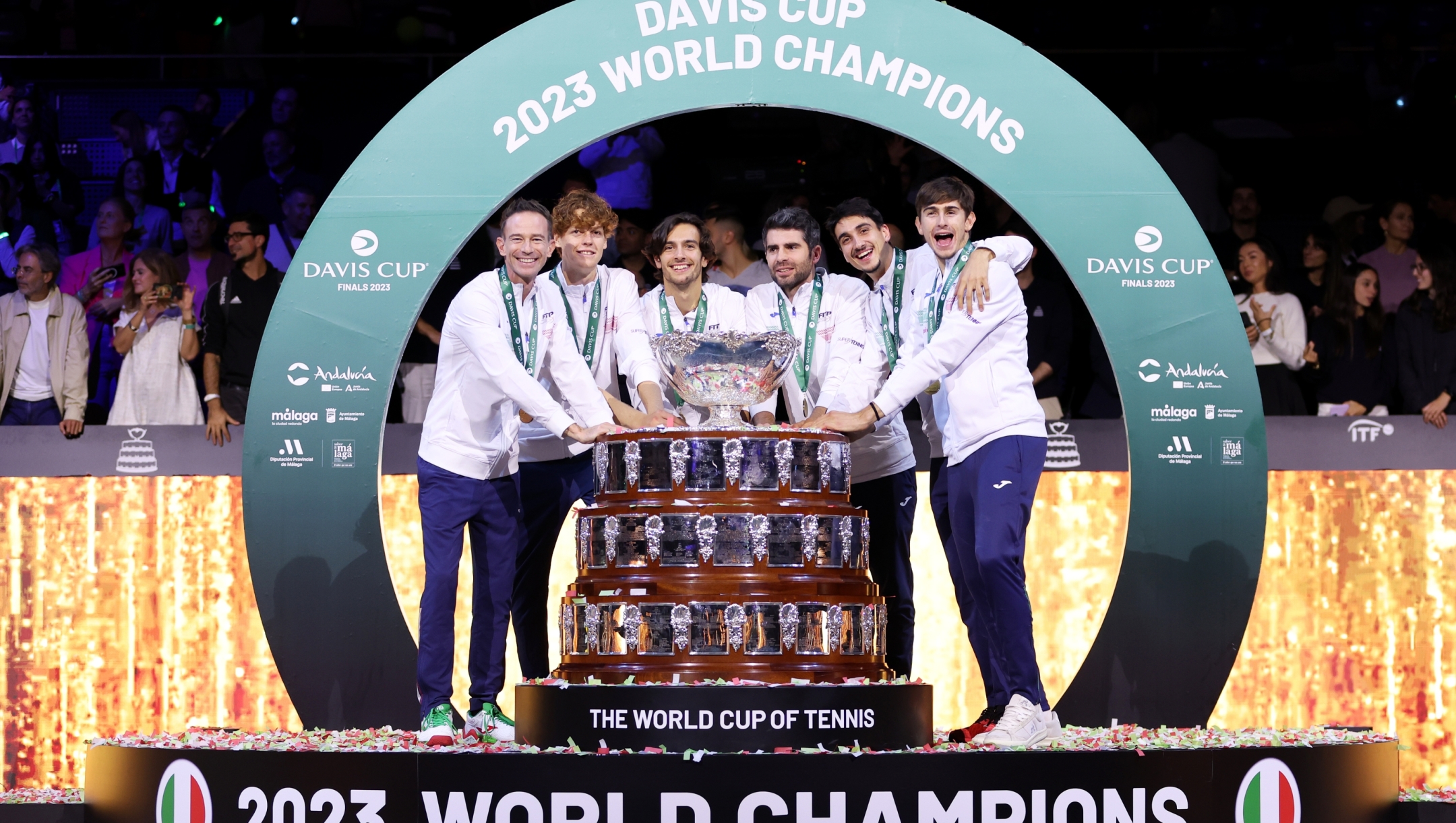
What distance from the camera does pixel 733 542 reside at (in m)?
5.10

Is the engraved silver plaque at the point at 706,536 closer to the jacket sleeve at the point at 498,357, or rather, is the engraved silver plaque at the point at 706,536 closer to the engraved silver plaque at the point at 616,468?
the engraved silver plaque at the point at 616,468

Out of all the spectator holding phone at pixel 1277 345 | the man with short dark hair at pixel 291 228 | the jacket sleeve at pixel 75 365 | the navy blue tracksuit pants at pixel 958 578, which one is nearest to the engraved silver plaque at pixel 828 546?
the navy blue tracksuit pants at pixel 958 578

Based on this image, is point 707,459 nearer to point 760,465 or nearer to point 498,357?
point 760,465

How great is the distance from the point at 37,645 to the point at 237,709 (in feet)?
2.69

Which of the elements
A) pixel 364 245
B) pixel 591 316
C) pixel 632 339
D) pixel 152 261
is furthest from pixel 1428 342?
pixel 152 261

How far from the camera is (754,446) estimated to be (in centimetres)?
512

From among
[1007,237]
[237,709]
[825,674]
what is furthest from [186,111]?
[825,674]

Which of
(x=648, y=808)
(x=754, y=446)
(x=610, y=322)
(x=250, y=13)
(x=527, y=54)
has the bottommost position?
(x=648, y=808)

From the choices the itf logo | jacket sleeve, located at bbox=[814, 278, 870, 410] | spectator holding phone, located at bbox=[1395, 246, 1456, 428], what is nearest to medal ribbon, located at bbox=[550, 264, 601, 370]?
the itf logo

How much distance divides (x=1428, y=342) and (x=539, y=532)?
151 inches

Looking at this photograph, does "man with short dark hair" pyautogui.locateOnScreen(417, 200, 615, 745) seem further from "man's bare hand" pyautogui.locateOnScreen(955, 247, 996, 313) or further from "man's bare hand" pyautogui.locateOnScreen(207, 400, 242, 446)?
"man's bare hand" pyautogui.locateOnScreen(207, 400, 242, 446)

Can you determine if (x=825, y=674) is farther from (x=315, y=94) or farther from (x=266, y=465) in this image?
(x=315, y=94)

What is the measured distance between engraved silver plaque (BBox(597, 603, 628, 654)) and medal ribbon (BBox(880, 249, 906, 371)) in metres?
1.52

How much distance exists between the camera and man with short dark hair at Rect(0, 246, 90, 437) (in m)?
7.51
